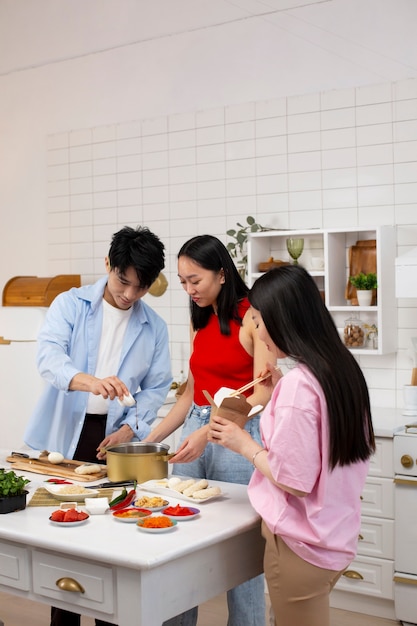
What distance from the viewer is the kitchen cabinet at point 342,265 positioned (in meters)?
4.20

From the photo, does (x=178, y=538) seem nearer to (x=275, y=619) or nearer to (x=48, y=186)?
(x=275, y=619)

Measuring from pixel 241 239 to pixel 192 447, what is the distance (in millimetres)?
2327

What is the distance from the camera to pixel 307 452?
2.02m

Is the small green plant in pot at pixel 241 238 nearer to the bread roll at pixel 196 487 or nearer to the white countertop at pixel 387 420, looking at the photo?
the white countertop at pixel 387 420

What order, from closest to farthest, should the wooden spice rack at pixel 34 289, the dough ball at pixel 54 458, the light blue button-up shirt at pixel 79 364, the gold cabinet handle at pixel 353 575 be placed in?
the dough ball at pixel 54 458
the light blue button-up shirt at pixel 79 364
the gold cabinet handle at pixel 353 575
the wooden spice rack at pixel 34 289

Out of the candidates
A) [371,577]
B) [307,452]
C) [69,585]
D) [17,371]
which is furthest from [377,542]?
[17,371]

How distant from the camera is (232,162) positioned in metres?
4.92

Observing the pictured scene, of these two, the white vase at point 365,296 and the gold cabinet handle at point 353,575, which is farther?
the white vase at point 365,296

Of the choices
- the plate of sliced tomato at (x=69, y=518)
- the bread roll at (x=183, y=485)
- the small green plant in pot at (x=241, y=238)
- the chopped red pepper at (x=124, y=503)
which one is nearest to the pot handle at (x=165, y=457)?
the bread roll at (x=183, y=485)

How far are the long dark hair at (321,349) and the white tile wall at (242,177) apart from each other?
90.1 inches

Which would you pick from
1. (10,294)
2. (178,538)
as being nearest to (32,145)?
(10,294)

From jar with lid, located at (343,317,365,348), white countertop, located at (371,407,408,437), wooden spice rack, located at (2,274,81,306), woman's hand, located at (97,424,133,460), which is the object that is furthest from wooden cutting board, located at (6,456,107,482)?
wooden spice rack, located at (2,274,81,306)

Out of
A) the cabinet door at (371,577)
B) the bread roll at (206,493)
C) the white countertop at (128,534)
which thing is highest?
the bread roll at (206,493)

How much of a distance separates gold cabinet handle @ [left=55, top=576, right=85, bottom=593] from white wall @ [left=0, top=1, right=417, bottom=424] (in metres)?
2.66
